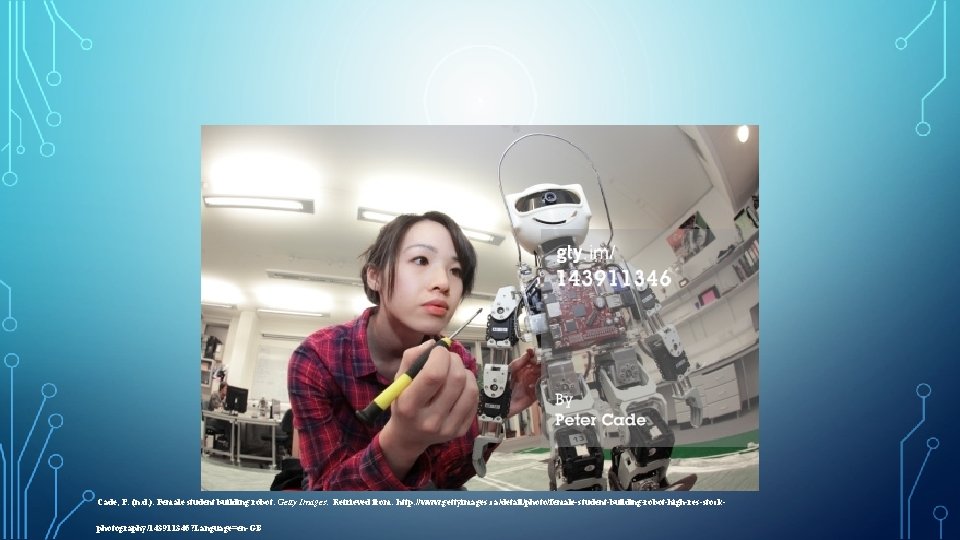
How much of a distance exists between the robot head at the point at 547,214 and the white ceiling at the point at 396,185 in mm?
24

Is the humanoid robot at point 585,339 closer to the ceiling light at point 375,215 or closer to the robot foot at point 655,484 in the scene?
the robot foot at point 655,484

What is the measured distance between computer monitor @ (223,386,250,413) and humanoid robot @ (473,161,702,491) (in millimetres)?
609

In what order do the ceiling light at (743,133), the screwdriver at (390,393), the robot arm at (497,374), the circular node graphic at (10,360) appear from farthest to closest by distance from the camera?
1. the circular node graphic at (10,360)
2. the ceiling light at (743,133)
3. the robot arm at (497,374)
4. the screwdriver at (390,393)

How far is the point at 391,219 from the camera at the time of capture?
209cm

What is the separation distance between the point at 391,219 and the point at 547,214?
0.40 metres

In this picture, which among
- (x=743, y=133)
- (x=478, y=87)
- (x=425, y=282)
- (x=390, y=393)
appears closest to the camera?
(x=390, y=393)

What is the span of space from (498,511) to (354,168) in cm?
100

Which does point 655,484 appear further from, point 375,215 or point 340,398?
point 375,215

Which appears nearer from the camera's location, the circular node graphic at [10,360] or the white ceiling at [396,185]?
the white ceiling at [396,185]

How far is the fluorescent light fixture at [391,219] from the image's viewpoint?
2.08m


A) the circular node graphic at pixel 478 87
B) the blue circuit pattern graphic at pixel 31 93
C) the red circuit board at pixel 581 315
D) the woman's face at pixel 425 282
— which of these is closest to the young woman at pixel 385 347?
the woman's face at pixel 425 282

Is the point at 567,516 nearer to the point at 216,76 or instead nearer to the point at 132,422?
the point at 132,422

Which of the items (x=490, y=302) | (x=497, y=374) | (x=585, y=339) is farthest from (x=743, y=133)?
(x=497, y=374)

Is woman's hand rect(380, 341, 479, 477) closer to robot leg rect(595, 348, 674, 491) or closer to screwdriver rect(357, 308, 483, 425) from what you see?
screwdriver rect(357, 308, 483, 425)
